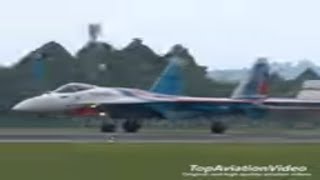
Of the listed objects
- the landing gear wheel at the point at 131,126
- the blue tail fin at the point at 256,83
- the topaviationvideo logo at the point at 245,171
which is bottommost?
the topaviationvideo logo at the point at 245,171

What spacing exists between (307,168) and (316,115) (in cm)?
4259

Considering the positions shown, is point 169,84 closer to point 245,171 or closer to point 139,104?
point 139,104

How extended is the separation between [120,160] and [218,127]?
36.6m

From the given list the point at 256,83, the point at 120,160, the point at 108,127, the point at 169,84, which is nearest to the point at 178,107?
the point at 169,84

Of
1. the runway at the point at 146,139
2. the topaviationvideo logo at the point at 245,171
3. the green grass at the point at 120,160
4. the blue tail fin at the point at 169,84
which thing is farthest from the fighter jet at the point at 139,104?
the topaviationvideo logo at the point at 245,171

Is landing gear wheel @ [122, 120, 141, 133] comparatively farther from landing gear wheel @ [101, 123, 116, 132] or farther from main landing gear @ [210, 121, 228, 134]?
main landing gear @ [210, 121, 228, 134]

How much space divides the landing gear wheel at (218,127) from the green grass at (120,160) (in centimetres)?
2707

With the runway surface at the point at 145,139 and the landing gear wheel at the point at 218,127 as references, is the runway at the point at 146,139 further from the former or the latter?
the landing gear wheel at the point at 218,127

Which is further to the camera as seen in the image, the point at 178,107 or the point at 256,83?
the point at 256,83

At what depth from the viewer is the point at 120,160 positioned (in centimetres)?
2612

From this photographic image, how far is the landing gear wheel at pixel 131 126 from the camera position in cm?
6268

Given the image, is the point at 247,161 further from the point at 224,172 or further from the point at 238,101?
the point at 238,101

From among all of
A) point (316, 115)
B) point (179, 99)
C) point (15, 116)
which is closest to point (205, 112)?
point (179, 99)

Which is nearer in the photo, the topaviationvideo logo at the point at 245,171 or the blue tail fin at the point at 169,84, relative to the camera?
the topaviationvideo logo at the point at 245,171
